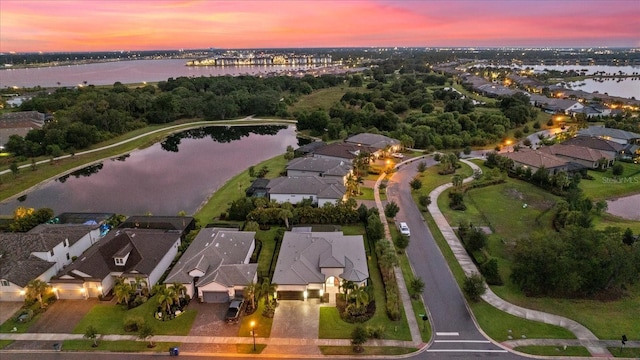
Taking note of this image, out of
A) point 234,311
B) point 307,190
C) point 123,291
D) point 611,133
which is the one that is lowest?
point 234,311

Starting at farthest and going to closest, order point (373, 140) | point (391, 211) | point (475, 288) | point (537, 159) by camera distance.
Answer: point (373, 140), point (537, 159), point (391, 211), point (475, 288)

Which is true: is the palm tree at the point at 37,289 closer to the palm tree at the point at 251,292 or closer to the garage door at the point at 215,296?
the garage door at the point at 215,296

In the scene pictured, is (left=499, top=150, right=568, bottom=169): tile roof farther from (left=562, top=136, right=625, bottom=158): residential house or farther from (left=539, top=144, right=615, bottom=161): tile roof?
(left=562, top=136, right=625, bottom=158): residential house

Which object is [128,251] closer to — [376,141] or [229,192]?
[229,192]

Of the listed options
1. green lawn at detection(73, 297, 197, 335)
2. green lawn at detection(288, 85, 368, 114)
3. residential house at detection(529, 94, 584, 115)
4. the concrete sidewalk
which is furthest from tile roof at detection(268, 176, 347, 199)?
residential house at detection(529, 94, 584, 115)

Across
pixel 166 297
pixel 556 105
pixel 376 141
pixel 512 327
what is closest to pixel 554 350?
pixel 512 327

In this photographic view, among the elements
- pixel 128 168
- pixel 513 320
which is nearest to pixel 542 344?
pixel 513 320
